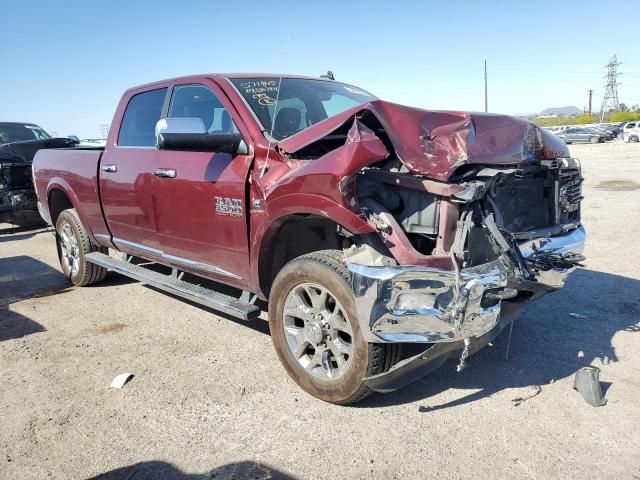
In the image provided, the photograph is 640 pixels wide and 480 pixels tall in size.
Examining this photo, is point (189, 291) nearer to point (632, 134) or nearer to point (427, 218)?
point (427, 218)

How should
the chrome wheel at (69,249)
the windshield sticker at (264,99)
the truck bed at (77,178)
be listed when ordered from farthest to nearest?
the chrome wheel at (69,249) < the truck bed at (77,178) < the windshield sticker at (264,99)

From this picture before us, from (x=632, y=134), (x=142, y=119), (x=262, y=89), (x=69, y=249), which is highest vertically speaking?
(x=262, y=89)

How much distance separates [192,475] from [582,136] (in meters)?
44.9

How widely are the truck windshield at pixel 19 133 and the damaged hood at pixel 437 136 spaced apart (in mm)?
10374

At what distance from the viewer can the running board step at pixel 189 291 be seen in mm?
3629

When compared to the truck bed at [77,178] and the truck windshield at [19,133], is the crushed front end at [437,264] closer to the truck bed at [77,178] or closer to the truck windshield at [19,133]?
the truck bed at [77,178]

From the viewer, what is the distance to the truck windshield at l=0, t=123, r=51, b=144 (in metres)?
11.2

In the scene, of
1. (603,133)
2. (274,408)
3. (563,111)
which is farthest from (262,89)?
(563,111)

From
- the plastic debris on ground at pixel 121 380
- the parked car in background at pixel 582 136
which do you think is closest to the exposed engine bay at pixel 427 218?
the plastic debris on ground at pixel 121 380

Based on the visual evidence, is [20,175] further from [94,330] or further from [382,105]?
[382,105]

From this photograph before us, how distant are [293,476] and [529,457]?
3.92 feet

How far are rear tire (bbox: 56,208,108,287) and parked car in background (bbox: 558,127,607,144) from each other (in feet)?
134

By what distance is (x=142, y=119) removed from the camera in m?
4.82

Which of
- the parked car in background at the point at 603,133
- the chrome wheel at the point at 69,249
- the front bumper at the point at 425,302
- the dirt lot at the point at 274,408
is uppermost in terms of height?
the parked car in background at the point at 603,133
